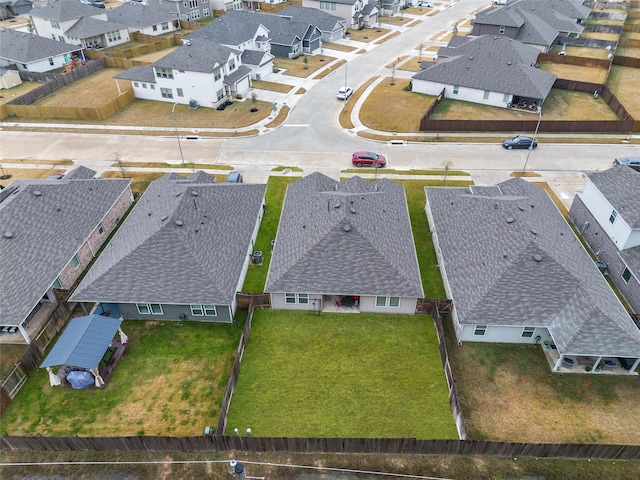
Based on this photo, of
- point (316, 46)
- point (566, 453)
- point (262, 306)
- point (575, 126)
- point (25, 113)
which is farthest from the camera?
point (316, 46)

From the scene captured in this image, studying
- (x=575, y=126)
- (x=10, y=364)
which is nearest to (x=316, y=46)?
(x=575, y=126)

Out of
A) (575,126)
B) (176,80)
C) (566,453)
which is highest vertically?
(176,80)

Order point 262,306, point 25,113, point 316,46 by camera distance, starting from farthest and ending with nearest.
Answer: point 316,46 < point 25,113 < point 262,306

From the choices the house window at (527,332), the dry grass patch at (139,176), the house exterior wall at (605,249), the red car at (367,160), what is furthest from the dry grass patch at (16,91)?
the house exterior wall at (605,249)

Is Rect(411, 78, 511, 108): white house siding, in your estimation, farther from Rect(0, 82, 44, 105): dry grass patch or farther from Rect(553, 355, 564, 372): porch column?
Rect(0, 82, 44, 105): dry grass patch

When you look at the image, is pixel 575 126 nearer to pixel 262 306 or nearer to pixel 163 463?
pixel 262 306

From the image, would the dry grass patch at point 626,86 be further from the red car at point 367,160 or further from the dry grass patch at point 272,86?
the dry grass patch at point 272,86

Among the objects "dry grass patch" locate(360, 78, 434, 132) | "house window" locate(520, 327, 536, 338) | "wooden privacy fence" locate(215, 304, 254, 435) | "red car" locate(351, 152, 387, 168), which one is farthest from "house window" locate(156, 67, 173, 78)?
"house window" locate(520, 327, 536, 338)
